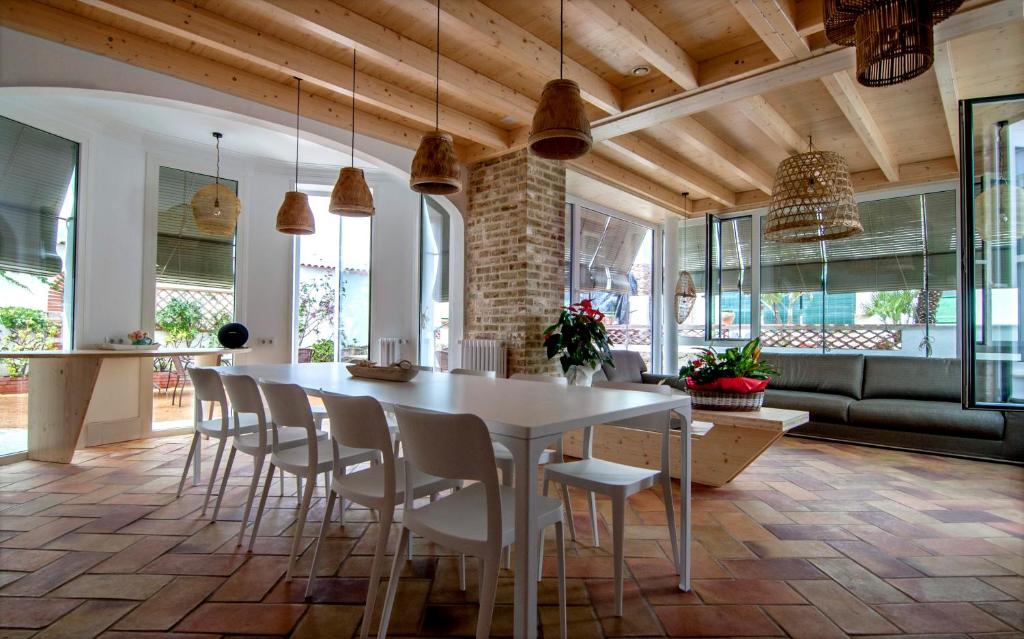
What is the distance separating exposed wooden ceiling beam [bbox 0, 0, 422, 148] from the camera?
9.43ft

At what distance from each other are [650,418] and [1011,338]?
9.18 ft

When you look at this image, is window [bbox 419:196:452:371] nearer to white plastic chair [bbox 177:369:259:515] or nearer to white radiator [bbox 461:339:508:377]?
white radiator [bbox 461:339:508:377]

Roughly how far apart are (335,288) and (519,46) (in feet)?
11.6

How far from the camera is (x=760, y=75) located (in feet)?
11.1

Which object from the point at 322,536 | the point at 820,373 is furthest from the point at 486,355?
the point at 820,373

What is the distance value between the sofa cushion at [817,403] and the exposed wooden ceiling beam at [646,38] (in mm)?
3099

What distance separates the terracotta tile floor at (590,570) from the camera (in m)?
1.70

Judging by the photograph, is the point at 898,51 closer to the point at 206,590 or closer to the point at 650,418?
the point at 650,418

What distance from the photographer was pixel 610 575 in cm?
204

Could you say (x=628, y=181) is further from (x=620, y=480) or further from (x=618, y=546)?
(x=618, y=546)

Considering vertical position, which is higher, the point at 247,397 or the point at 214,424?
the point at 247,397

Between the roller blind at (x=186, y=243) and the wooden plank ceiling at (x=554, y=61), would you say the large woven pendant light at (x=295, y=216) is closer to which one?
the wooden plank ceiling at (x=554, y=61)

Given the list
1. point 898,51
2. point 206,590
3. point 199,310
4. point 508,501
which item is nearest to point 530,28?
point 898,51

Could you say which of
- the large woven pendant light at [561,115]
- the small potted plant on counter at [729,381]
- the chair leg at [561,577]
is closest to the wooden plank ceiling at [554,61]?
the large woven pendant light at [561,115]
